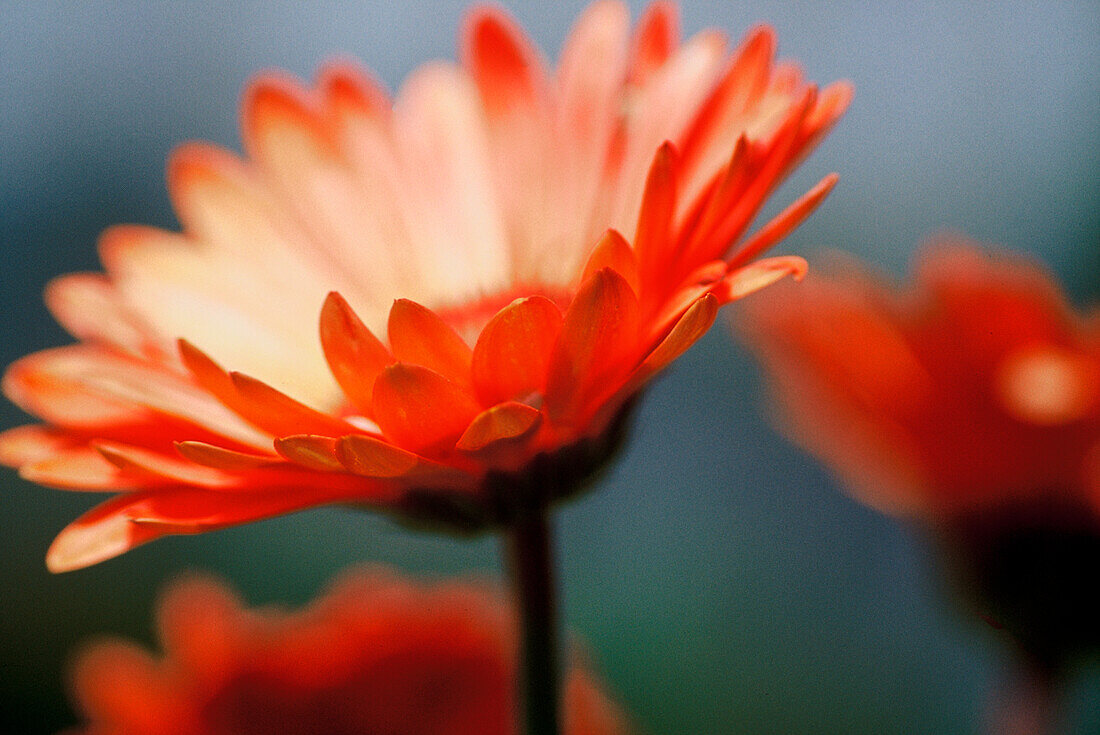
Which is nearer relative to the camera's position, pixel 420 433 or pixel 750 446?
pixel 420 433

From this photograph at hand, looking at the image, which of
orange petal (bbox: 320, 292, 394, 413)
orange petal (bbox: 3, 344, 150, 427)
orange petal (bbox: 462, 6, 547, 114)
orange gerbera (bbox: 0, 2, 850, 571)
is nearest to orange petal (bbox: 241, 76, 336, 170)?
orange gerbera (bbox: 0, 2, 850, 571)

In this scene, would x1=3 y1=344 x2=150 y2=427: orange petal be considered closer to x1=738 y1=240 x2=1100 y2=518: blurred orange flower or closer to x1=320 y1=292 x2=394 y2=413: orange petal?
x1=320 y1=292 x2=394 y2=413: orange petal

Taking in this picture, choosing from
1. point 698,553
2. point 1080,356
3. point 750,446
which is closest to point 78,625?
point 698,553

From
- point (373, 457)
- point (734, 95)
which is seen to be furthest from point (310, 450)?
point (734, 95)

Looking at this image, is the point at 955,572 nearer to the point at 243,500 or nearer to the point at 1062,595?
the point at 1062,595

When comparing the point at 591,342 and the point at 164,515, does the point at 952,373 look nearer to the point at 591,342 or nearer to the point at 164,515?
the point at 591,342

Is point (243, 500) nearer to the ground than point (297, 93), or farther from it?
nearer to the ground

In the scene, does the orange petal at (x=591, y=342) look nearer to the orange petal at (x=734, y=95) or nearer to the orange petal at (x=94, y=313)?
the orange petal at (x=734, y=95)
